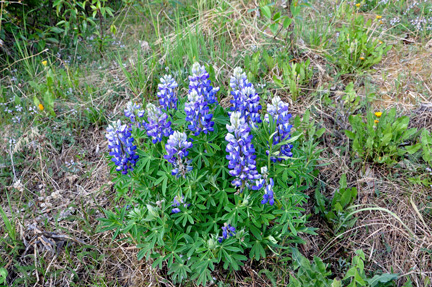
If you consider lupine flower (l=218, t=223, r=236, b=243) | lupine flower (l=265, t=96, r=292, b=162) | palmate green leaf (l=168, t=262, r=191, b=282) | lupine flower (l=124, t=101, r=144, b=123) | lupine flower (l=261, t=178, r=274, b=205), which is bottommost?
palmate green leaf (l=168, t=262, r=191, b=282)

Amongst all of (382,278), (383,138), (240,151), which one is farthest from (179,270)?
(383,138)

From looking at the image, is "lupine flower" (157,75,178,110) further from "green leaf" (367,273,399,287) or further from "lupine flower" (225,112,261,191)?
"green leaf" (367,273,399,287)

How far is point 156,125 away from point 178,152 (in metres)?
0.24

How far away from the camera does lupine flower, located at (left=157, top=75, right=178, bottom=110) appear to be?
2.38 m

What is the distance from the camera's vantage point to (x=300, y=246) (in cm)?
257

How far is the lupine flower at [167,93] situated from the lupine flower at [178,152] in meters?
0.39

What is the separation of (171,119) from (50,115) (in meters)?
1.68

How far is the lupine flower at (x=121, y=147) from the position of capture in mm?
2242

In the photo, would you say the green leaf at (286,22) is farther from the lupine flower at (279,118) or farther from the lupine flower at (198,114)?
the lupine flower at (198,114)

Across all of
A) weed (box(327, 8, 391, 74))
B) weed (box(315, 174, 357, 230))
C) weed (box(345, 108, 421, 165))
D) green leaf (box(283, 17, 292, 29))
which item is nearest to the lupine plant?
weed (box(315, 174, 357, 230))

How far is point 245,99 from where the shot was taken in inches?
89.5

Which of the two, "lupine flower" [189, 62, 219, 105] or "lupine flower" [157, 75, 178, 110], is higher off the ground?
"lupine flower" [189, 62, 219, 105]

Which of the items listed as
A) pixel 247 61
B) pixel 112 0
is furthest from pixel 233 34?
pixel 112 0

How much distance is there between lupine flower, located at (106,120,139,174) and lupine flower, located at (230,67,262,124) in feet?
2.22
